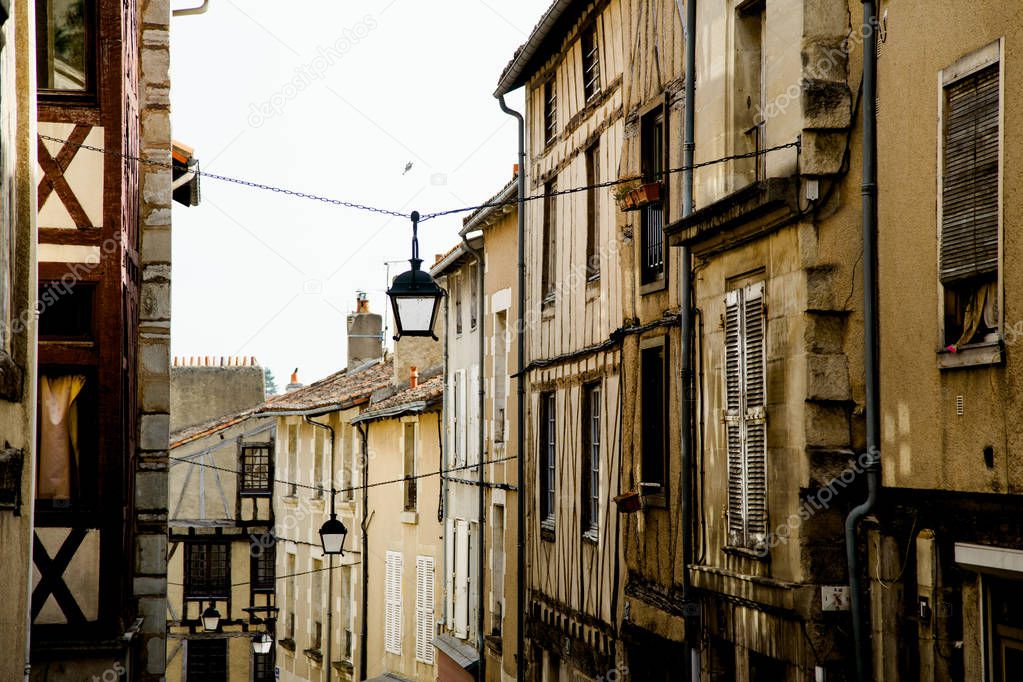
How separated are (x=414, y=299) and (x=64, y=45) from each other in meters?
4.03

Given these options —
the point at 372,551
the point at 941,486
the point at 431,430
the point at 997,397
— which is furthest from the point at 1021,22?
the point at 372,551

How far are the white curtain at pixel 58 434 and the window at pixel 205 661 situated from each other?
2421 centimetres

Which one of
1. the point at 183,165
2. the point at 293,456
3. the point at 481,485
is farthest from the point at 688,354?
the point at 293,456

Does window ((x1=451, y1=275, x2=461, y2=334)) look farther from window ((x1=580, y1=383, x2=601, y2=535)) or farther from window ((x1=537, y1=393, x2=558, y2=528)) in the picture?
window ((x1=580, y1=383, x2=601, y2=535))

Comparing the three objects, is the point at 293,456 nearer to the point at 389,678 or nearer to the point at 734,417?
the point at 389,678

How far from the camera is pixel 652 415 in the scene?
40.5 ft

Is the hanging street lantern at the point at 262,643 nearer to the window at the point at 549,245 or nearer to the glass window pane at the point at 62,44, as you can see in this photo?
the window at the point at 549,245

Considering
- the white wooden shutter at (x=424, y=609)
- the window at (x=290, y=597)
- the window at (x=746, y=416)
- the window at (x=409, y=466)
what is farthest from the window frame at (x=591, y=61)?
the window at (x=290, y=597)

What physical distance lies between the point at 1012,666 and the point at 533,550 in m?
10.3

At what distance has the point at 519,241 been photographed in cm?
1766

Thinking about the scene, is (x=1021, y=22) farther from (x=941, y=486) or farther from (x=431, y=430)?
(x=431, y=430)

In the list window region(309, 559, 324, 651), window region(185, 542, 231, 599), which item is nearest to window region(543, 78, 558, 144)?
window region(309, 559, 324, 651)

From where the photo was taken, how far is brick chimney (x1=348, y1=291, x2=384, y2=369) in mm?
36000

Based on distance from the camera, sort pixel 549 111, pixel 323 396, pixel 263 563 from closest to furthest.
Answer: pixel 549 111 < pixel 323 396 < pixel 263 563
